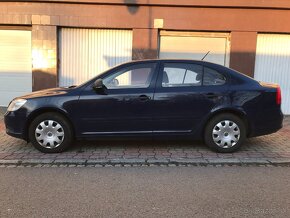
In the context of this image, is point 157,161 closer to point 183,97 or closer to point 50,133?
point 183,97

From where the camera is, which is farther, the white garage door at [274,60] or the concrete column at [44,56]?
the white garage door at [274,60]

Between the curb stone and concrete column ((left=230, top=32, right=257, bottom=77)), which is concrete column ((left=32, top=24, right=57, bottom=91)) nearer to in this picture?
concrete column ((left=230, top=32, right=257, bottom=77))

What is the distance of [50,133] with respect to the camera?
6.20 meters

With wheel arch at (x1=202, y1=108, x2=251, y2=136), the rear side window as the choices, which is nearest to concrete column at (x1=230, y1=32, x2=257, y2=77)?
the rear side window

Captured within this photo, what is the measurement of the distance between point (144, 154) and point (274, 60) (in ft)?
21.0

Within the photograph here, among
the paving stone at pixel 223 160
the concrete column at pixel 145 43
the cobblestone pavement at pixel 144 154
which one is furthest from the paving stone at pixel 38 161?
the concrete column at pixel 145 43

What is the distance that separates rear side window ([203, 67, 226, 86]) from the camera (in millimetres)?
6297

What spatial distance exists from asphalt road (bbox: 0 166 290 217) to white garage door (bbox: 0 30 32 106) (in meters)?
6.20

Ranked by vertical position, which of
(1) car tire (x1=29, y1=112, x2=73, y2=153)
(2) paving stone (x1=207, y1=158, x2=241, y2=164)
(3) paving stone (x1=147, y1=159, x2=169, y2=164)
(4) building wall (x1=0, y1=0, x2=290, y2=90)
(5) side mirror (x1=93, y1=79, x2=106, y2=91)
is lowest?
(3) paving stone (x1=147, y1=159, x2=169, y2=164)

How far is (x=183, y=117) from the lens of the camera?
622cm

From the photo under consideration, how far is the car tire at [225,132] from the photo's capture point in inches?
246

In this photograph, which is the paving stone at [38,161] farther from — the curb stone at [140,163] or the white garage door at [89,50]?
the white garage door at [89,50]

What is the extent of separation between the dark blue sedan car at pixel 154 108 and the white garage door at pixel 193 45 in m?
4.50

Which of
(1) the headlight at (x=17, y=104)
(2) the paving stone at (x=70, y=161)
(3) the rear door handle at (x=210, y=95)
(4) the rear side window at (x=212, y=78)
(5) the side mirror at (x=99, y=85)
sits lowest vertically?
(2) the paving stone at (x=70, y=161)
